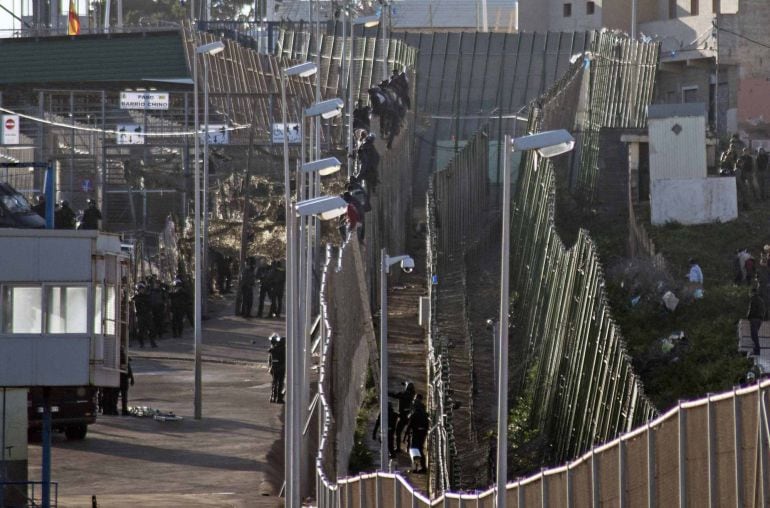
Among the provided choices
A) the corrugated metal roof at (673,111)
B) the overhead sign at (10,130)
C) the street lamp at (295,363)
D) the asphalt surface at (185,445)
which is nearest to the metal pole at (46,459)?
the asphalt surface at (185,445)

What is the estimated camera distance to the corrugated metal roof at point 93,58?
213 feet

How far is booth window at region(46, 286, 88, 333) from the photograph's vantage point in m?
24.1

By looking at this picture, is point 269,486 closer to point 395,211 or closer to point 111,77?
point 395,211

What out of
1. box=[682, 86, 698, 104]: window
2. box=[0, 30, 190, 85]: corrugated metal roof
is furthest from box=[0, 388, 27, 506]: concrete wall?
box=[0, 30, 190, 85]: corrugated metal roof

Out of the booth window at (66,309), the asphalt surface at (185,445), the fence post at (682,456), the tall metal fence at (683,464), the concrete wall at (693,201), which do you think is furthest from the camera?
the concrete wall at (693,201)

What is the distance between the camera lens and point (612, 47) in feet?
168

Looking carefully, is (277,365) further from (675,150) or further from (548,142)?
(548,142)

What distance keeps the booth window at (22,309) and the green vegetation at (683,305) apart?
880 cm

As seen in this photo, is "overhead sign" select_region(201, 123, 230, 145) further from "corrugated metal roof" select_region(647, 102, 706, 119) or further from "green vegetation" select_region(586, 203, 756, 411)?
"corrugated metal roof" select_region(647, 102, 706, 119)

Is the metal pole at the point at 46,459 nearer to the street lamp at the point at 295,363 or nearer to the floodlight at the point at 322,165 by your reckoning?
the street lamp at the point at 295,363

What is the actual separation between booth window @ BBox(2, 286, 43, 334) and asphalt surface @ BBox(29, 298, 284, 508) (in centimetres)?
233

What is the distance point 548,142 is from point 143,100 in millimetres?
41649

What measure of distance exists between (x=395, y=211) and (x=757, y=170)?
9.55 metres

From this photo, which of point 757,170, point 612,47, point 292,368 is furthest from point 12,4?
point 292,368
